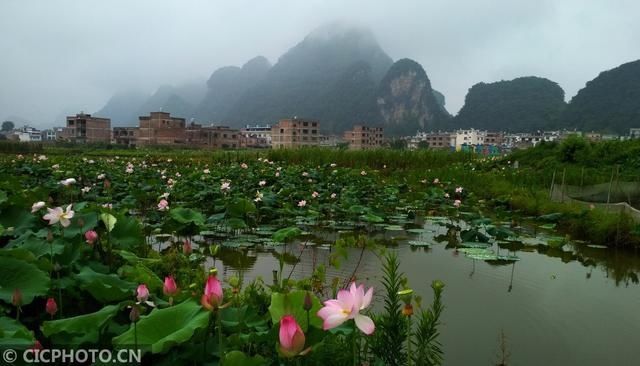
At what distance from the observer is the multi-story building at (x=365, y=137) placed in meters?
71.0

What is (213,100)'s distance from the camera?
522 feet

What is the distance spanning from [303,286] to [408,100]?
4629 inches

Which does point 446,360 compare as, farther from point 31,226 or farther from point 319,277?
point 31,226

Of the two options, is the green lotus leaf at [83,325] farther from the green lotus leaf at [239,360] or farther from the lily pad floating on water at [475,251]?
the lily pad floating on water at [475,251]

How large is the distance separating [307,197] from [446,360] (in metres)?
4.58

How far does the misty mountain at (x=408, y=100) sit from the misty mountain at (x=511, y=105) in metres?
12.5

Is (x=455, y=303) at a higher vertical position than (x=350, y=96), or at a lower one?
lower

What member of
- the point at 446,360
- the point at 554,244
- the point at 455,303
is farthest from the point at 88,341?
the point at 554,244

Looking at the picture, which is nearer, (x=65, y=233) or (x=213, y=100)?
(x=65, y=233)

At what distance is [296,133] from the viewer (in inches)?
2458

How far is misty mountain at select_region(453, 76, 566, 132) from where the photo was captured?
295ft

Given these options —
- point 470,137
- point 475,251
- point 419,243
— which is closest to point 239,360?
point 475,251

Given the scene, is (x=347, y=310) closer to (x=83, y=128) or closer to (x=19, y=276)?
(x=19, y=276)

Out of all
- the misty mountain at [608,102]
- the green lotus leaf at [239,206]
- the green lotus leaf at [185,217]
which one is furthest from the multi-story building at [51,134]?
the green lotus leaf at [185,217]
